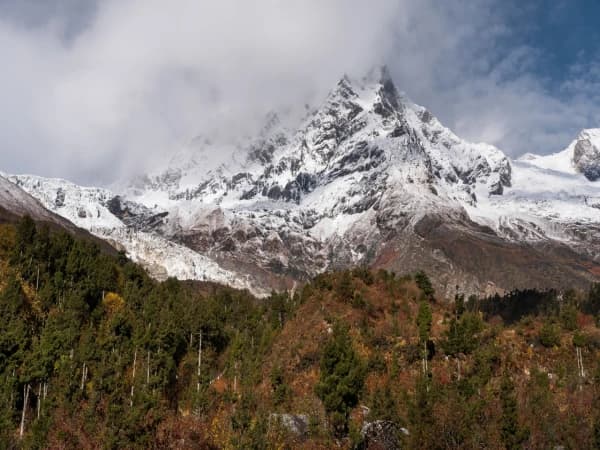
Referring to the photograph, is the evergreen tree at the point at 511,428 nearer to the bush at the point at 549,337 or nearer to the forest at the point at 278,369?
the forest at the point at 278,369

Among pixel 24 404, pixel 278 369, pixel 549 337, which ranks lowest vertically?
pixel 24 404

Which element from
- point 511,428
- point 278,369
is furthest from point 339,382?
point 278,369

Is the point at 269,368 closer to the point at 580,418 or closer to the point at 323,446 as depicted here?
the point at 323,446

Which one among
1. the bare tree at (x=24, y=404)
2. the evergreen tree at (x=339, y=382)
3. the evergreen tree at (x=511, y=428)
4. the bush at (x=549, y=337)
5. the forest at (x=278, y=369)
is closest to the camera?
the forest at (x=278, y=369)

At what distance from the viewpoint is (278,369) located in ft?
271

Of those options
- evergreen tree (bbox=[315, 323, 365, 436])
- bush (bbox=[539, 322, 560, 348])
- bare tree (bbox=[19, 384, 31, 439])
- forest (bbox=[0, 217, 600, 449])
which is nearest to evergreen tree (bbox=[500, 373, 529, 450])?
forest (bbox=[0, 217, 600, 449])

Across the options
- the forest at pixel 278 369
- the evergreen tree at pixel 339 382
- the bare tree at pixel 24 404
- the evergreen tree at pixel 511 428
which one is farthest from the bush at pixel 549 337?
the bare tree at pixel 24 404

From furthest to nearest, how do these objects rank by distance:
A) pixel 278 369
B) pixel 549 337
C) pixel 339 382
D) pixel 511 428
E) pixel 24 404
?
pixel 549 337 < pixel 278 369 < pixel 24 404 < pixel 339 382 < pixel 511 428

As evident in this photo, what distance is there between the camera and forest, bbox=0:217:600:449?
55656 millimetres

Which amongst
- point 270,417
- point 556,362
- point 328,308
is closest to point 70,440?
point 270,417

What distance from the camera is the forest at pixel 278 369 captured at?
55656 millimetres

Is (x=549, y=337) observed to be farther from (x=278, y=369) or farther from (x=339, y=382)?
(x=339, y=382)

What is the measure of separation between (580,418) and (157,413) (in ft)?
140

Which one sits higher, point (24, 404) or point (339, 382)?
point (339, 382)
